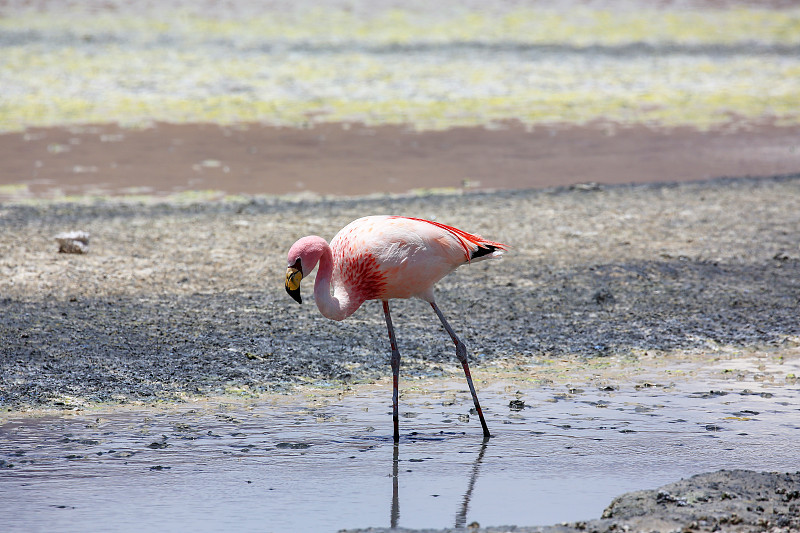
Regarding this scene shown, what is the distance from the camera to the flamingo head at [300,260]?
5348 mm

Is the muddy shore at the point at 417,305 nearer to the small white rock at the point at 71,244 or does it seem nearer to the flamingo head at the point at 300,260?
the small white rock at the point at 71,244

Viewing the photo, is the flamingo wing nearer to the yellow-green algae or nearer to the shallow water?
the shallow water

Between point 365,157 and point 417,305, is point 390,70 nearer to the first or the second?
point 365,157

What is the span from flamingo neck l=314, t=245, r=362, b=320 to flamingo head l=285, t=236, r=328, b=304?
0.24 ft

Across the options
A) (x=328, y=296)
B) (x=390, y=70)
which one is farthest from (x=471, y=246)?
(x=390, y=70)

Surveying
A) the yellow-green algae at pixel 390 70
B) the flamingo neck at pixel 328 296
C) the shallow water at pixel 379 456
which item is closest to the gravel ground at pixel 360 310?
the shallow water at pixel 379 456

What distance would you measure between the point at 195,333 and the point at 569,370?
253 cm

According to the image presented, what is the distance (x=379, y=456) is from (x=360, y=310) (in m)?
2.61

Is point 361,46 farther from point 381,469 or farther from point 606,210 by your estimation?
point 381,469

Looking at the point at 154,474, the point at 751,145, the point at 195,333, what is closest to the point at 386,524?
the point at 154,474

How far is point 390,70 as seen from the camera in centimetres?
2217

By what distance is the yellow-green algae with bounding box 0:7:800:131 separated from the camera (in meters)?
18.5

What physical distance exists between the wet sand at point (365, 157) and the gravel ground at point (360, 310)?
1.63 m

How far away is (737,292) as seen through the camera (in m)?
8.07
